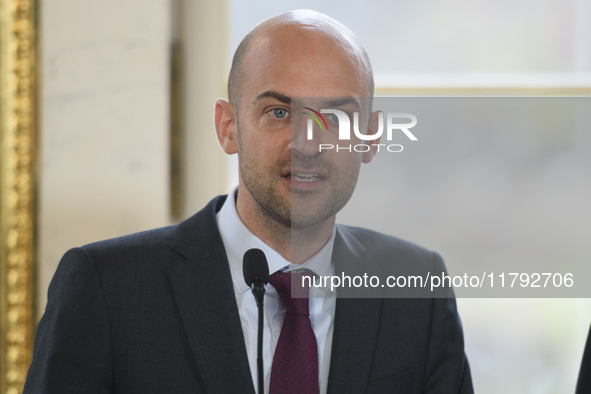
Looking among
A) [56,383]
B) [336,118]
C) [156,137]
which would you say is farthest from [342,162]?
[156,137]

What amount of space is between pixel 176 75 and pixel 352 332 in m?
1.15

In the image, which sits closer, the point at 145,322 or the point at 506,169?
the point at 145,322

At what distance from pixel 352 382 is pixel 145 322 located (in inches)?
18.0

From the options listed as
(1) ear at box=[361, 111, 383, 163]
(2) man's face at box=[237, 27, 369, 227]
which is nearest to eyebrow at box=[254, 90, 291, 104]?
(2) man's face at box=[237, 27, 369, 227]

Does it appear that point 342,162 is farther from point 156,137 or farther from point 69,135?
point 69,135

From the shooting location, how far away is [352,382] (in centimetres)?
117

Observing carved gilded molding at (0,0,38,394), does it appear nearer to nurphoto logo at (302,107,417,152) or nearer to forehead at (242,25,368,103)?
forehead at (242,25,368,103)

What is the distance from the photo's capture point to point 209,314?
1.15 meters

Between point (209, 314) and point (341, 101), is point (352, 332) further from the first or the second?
point (341, 101)

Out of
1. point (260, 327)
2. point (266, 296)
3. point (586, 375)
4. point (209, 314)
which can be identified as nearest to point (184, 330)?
point (209, 314)

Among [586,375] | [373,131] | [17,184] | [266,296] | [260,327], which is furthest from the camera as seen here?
[17,184]

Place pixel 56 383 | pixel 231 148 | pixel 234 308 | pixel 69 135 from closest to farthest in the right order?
pixel 56 383
pixel 234 308
pixel 231 148
pixel 69 135

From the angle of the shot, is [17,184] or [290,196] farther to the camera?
[17,184]

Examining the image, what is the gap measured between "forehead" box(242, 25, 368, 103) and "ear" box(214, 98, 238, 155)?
8 cm
